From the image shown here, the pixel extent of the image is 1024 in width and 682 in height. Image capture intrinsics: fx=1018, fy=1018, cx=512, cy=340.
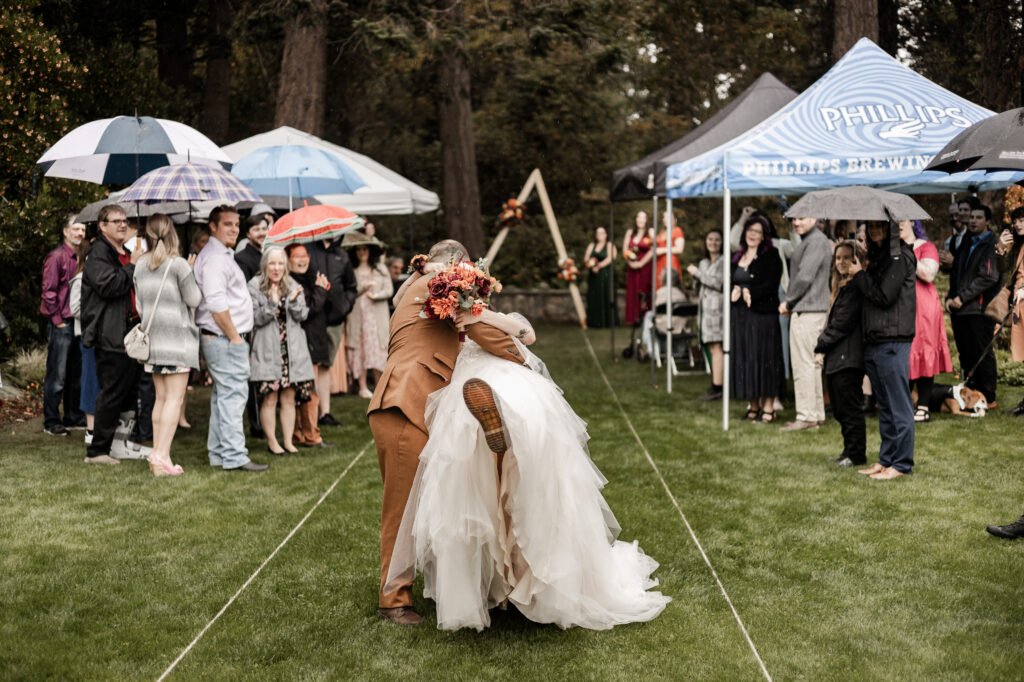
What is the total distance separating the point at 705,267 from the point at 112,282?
6.45 meters

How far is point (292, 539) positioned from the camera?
252 inches

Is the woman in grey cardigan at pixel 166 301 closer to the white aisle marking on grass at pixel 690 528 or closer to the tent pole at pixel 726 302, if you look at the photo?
the white aisle marking on grass at pixel 690 528

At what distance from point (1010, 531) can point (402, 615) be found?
3.73 metres

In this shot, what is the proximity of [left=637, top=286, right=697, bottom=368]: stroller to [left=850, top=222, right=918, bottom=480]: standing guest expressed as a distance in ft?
18.2

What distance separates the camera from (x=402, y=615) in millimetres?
4949

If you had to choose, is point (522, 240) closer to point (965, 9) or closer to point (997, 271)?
point (965, 9)

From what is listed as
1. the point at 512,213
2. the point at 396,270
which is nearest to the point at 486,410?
the point at 396,270

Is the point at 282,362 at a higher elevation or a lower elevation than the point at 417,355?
lower

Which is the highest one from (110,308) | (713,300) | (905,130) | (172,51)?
(172,51)

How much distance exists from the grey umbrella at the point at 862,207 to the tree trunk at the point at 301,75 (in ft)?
28.8

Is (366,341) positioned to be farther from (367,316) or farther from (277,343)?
(277,343)

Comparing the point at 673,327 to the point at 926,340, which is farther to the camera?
the point at 673,327

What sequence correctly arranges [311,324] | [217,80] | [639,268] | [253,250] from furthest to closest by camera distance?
[217,80] < [639,268] < [253,250] < [311,324]

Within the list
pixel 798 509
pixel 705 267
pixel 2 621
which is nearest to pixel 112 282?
pixel 2 621
